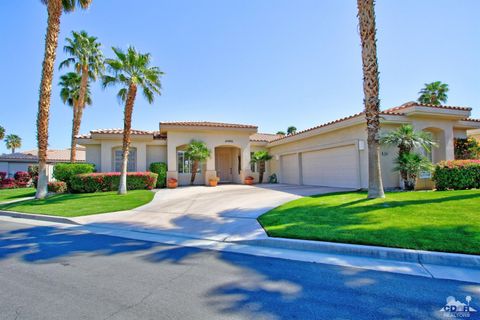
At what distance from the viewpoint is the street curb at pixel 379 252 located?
170 inches

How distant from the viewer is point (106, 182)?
641 inches

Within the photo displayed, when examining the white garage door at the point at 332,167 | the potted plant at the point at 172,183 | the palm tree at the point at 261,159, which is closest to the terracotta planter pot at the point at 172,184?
the potted plant at the point at 172,183

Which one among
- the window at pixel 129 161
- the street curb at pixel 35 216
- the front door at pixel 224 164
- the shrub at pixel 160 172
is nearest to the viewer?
the street curb at pixel 35 216

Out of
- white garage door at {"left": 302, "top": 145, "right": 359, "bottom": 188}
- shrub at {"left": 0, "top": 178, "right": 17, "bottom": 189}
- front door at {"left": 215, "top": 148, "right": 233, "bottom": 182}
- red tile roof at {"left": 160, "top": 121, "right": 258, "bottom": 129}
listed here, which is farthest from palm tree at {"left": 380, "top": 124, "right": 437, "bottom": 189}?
shrub at {"left": 0, "top": 178, "right": 17, "bottom": 189}

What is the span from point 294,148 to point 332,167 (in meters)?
3.93

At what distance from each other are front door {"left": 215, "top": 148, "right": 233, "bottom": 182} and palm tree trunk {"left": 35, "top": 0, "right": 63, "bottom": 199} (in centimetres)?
1240

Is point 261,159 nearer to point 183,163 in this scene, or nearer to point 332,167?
point 183,163

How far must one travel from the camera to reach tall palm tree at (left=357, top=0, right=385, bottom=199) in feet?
30.1

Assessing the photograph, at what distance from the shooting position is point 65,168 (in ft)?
53.5

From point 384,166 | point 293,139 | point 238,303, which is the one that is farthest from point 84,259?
point 293,139

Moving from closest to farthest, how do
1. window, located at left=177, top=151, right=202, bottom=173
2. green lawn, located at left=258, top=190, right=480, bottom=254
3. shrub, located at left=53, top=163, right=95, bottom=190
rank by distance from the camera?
green lawn, located at left=258, top=190, right=480, bottom=254, shrub, located at left=53, top=163, right=95, bottom=190, window, located at left=177, top=151, right=202, bottom=173

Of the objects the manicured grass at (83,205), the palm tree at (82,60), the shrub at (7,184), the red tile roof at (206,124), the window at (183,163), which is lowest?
the manicured grass at (83,205)

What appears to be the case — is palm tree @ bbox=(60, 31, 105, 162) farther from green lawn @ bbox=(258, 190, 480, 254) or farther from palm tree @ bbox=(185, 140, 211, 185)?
green lawn @ bbox=(258, 190, 480, 254)

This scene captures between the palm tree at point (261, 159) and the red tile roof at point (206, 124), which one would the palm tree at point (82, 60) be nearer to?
the red tile roof at point (206, 124)
